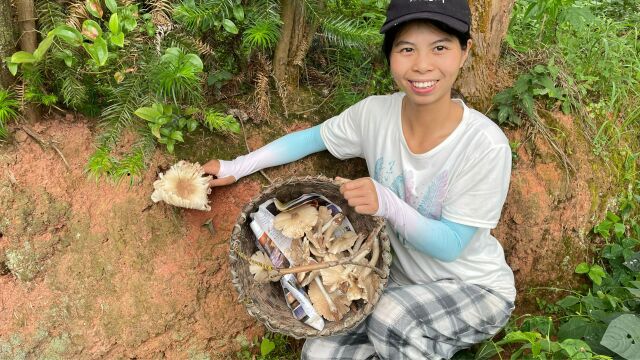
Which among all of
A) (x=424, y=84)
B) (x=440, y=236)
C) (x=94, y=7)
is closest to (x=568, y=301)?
(x=440, y=236)

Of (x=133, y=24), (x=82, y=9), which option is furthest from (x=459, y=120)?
(x=82, y=9)

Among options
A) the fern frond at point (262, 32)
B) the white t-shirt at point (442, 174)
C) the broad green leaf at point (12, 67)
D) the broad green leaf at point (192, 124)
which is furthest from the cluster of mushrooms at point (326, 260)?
the broad green leaf at point (12, 67)

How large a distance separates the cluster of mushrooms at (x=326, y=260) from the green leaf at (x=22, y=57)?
1211 millimetres

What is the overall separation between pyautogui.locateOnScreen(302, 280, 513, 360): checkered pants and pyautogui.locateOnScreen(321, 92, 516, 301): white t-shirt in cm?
8

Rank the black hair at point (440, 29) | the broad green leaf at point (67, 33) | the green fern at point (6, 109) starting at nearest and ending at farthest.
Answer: the broad green leaf at point (67, 33)
the black hair at point (440, 29)
the green fern at point (6, 109)

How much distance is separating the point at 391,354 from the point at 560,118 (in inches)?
66.3

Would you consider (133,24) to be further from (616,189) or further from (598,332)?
(616,189)

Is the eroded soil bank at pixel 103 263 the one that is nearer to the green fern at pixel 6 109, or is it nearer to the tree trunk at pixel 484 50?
the green fern at pixel 6 109

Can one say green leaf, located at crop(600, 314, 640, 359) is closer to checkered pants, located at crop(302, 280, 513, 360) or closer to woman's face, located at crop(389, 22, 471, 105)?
checkered pants, located at crop(302, 280, 513, 360)

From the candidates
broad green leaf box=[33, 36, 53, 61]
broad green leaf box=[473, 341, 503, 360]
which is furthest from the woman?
broad green leaf box=[33, 36, 53, 61]

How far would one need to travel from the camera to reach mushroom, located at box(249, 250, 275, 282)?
7.70 feet

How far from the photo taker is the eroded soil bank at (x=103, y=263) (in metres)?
2.50

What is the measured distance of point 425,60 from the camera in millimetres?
2111

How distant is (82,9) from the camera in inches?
86.7
